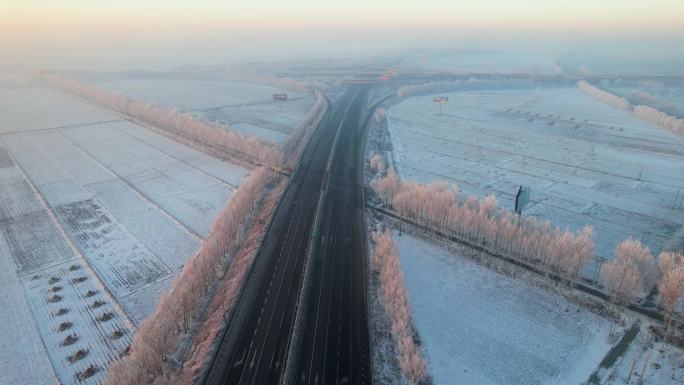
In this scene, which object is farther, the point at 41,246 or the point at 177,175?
the point at 177,175

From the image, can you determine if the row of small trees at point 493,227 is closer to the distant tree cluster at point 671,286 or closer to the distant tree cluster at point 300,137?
the distant tree cluster at point 671,286

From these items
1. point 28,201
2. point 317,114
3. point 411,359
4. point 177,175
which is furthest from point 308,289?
point 317,114

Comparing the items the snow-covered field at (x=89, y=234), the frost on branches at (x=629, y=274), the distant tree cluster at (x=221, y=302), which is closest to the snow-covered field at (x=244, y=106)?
the snow-covered field at (x=89, y=234)

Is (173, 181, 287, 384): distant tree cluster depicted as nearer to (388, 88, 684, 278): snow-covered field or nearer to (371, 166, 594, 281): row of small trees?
(371, 166, 594, 281): row of small trees

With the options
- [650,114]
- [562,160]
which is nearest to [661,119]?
[650,114]

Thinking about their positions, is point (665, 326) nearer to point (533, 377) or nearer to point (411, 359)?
point (533, 377)

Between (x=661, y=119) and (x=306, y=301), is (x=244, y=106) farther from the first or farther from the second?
(x=661, y=119)

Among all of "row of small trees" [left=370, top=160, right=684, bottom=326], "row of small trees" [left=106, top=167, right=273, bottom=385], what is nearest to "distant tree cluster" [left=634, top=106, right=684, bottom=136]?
"row of small trees" [left=370, top=160, right=684, bottom=326]
